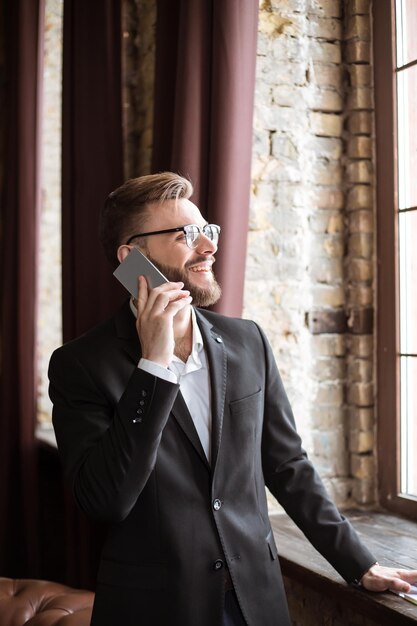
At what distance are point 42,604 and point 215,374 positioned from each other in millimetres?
1411

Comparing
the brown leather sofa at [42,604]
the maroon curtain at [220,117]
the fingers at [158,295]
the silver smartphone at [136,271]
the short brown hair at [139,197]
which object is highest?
the maroon curtain at [220,117]

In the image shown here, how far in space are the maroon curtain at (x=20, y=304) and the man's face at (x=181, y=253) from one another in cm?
210

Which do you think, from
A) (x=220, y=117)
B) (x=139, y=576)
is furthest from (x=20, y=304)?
(x=139, y=576)

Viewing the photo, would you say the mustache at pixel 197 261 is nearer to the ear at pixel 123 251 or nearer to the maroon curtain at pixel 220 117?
the ear at pixel 123 251

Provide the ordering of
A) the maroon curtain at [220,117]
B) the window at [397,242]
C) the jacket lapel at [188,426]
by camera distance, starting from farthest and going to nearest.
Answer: the window at [397,242]
the maroon curtain at [220,117]
the jacket lapel at [188,426]

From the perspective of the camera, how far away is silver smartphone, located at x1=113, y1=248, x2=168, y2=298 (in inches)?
73.2

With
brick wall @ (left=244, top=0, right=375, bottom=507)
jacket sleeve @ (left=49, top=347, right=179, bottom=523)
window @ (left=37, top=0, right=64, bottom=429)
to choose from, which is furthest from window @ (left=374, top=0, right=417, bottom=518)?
window @ (left=37, top=0, right=64, bottom=429)

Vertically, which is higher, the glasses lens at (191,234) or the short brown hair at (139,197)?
the short brown hair at (139,197)

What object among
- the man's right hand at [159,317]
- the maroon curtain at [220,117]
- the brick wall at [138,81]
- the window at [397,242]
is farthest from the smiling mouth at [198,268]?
the brick wall at [138,81]

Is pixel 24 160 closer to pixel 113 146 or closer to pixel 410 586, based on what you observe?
pixel 113 146

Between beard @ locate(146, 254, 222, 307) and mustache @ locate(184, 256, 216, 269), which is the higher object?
mustache @ locate(184, 256, 216, 269)

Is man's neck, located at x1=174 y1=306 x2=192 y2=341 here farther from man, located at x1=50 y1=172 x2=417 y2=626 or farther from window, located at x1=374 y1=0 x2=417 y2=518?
window, located at x1=374 y1=0 x2=417 y2=518

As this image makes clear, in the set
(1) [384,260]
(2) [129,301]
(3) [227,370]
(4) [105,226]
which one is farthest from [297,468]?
(1) [384,260]

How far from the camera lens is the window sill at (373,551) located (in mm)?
1920
